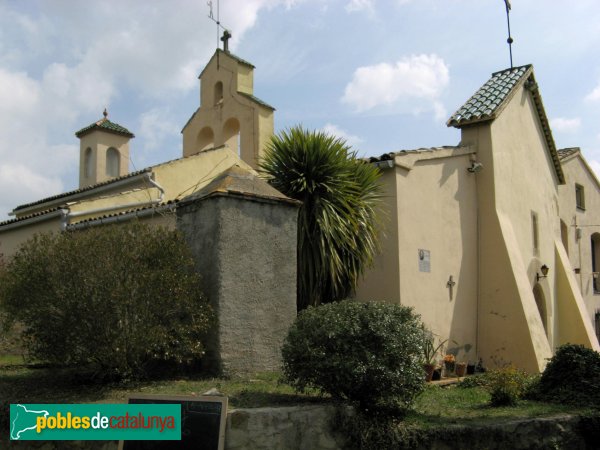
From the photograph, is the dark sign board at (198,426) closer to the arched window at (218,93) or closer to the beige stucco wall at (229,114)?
the beige stucco wall at (229,114)

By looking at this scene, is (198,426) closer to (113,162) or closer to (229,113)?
(229,113)

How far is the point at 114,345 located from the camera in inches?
282

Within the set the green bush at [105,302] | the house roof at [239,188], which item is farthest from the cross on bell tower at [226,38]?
the green bush at [105,302]

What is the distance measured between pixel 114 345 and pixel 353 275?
17.1 feet

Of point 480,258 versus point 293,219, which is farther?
point 480,258

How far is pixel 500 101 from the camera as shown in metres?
15.4

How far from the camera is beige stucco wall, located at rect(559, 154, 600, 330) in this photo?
2170cm

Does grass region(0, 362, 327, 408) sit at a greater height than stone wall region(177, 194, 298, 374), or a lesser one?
lesser

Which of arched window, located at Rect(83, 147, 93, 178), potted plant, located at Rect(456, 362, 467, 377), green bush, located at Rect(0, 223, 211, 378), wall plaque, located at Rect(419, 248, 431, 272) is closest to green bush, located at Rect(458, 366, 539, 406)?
potted plant, located at Rect(456, 362, 467, 377)

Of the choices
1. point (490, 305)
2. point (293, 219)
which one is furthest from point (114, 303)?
point (490, 305)

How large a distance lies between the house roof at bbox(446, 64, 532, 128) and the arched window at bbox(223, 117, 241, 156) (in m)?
6.88

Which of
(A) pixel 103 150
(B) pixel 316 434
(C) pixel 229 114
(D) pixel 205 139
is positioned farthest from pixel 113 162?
(B) pixel 316 434

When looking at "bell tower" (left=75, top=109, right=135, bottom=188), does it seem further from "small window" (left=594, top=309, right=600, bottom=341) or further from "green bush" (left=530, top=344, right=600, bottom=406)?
"small window" (left=594, top=309, right=600, bottom=341)

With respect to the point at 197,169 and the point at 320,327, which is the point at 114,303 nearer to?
the point at 320,327
